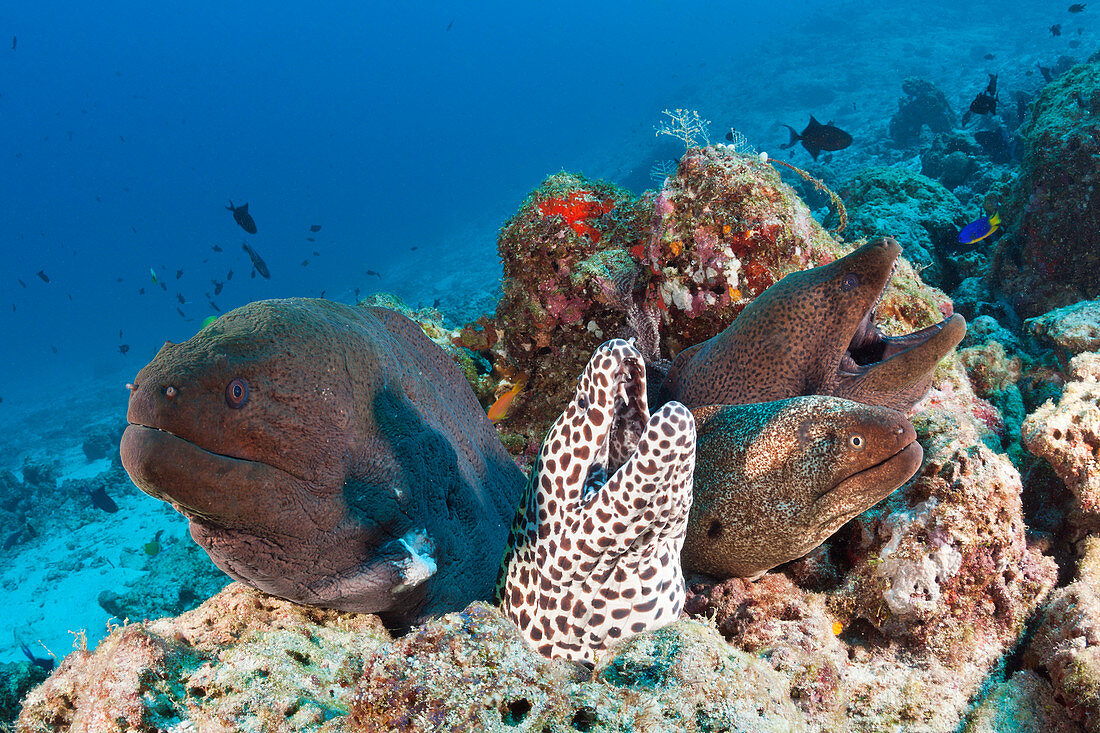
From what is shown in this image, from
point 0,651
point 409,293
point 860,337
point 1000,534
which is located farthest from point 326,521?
point 409,293

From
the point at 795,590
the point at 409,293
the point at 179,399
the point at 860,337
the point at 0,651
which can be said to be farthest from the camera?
the point at 409,293

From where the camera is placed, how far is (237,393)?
1535 millimetres

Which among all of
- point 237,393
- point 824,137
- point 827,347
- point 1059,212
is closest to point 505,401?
point 827,347

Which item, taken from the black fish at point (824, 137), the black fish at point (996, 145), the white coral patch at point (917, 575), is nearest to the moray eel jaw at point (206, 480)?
the white coral patch at point (917, 575)

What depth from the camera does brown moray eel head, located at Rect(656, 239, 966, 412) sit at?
279cm

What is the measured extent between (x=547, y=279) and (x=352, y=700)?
369 cm

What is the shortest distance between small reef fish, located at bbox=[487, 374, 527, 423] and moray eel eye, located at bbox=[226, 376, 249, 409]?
3058 millimetres

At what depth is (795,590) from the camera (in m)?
2.37

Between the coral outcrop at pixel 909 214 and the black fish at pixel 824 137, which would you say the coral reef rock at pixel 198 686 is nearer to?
the coral outcrop at pixel 909 214

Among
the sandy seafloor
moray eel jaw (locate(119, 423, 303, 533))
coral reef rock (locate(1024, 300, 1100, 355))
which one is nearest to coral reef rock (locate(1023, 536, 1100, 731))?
coral reef rock (locate(1024, 300, 1100, 355))

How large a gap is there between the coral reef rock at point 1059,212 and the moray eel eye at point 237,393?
7.58m

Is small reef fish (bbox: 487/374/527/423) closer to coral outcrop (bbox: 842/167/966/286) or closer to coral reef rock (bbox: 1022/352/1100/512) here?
coral reef rock (bbox: 1022/352/1100/512)

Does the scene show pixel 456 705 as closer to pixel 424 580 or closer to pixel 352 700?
pixel 352 700

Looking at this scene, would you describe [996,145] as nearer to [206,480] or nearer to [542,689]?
[542,689]
